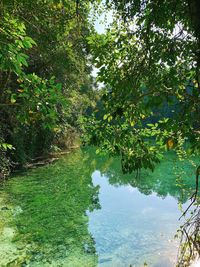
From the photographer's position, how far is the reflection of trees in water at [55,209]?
6.08m

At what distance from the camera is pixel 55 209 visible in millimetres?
8562

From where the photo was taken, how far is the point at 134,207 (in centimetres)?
947

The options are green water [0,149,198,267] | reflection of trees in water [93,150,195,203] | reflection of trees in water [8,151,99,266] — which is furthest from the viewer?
reflection of trees in water [93,150,195,203]

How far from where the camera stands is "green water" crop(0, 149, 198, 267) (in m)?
5.66

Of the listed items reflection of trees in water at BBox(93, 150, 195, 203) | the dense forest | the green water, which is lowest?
the green water

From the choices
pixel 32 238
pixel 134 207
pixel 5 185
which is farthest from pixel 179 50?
pixel 5 185

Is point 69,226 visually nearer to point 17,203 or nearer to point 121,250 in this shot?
point 121,250

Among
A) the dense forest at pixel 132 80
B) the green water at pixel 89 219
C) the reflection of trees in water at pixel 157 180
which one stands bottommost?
the green water at pixel 89 219

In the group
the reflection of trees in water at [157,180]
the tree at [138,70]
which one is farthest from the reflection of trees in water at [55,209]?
the tree at [138,70]

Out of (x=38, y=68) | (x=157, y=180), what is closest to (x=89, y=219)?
(x=157, y=180)

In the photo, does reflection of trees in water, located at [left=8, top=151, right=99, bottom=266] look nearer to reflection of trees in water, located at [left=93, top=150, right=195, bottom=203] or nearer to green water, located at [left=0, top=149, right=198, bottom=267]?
green water, located at [left=0, top=149, right=198, bottom=267]

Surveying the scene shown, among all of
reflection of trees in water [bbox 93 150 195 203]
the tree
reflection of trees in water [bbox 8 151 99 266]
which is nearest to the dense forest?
the tree

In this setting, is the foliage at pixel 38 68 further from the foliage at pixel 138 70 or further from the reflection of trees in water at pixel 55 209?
the reflection of trees in water at pixel 55 209

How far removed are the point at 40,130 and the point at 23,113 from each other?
13.6 m
